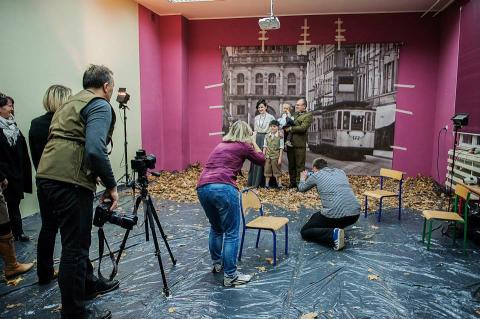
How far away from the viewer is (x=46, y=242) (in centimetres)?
323

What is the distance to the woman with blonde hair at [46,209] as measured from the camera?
10.4 ft

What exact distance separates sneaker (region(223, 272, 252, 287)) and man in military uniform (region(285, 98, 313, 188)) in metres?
4.30

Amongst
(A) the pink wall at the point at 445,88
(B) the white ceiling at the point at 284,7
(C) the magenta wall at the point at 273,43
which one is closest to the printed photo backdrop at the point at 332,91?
(C) the magenta wall at the point at 273,43

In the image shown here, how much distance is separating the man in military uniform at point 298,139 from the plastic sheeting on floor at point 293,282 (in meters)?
2.85

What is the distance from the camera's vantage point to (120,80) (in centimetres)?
732

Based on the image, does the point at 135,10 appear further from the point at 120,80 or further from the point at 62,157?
the point at 62,157

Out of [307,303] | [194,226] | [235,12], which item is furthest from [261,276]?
[235,12]

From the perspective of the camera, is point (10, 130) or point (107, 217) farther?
point (10, 130)

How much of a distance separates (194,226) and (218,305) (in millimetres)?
2121

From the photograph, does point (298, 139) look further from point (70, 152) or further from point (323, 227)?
point (70, 152)

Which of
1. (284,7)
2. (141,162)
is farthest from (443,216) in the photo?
(284,7)

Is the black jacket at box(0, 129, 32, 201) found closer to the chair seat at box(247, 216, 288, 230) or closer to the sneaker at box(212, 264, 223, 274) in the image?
the sneaker at box(212, 264, 223, 274)

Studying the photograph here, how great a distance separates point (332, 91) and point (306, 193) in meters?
2.89

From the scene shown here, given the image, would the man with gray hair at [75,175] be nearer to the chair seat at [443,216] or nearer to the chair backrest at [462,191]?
the chair seat at [443,216]
